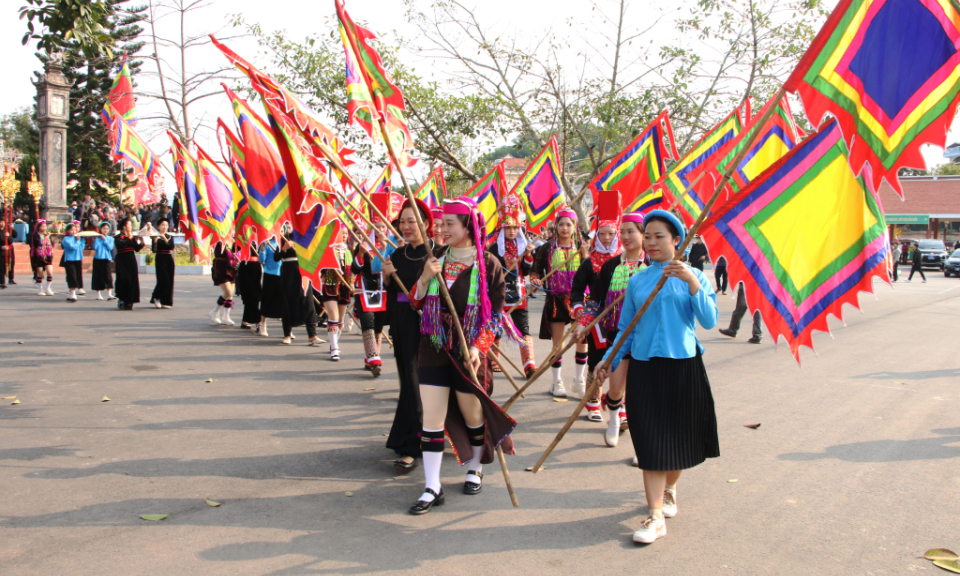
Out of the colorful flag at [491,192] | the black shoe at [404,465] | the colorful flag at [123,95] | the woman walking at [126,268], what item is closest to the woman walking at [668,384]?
the black shoe at [404,465]

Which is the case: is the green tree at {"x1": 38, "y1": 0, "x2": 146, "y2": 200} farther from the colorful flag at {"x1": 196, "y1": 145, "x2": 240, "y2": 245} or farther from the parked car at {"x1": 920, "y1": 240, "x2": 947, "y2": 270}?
the parked car at {"x1": 920, "y1": 240, "x2": 947, "y2": 270}

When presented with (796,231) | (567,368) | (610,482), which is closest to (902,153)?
(796,231)

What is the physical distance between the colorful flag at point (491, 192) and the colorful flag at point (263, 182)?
17.2 feet

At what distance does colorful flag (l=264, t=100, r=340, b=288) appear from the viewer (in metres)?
5.49

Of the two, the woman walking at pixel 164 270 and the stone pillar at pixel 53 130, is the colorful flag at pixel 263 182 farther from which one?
the stone pillar at pixel 53 130

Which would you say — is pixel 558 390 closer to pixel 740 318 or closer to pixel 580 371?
pixel 580 371

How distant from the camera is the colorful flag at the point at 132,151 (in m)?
11.7

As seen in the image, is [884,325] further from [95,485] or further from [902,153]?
[95,485]

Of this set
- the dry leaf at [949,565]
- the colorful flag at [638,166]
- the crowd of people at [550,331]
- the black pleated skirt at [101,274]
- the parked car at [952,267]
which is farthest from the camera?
the parked car at [952,267]

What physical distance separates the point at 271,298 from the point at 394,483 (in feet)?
23.6

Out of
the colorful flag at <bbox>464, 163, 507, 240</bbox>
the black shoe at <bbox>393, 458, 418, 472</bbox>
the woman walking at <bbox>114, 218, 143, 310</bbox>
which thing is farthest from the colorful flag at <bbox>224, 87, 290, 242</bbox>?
the woman walking at <bbox>114, 218, 143, 310</bbox>

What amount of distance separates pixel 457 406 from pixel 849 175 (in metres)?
2.66

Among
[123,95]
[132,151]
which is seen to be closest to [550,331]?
[132,151]

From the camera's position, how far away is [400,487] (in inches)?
183
